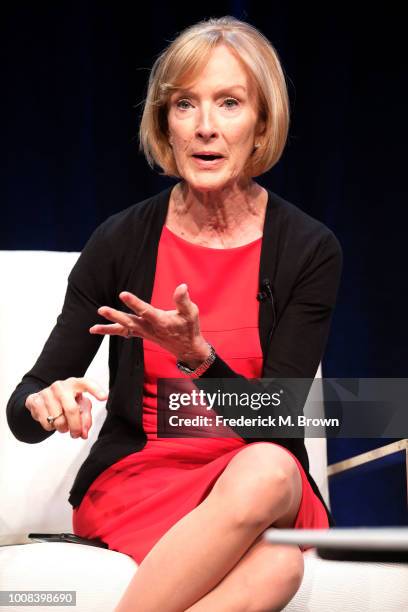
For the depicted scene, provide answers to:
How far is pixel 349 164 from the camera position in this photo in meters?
2.51

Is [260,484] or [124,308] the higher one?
[124,308]

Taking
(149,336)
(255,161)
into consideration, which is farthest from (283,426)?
(255,161)

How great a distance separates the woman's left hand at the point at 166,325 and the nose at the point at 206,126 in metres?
0.41

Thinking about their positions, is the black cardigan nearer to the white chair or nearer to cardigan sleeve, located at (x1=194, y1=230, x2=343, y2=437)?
cardigan sleeve, located at (x1=194, y1=230, x2=343, y2=437)

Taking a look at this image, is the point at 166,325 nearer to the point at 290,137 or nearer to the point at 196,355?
the point at 196,355

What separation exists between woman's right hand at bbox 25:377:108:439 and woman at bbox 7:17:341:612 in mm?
24

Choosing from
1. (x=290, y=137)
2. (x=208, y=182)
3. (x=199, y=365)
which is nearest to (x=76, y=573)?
(x=199, y=365)

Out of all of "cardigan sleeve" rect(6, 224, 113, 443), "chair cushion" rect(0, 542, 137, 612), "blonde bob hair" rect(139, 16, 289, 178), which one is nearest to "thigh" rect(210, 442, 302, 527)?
"chair cushion" rect(0, 542, 137, 612)

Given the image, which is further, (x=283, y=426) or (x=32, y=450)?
(x=32, y=450)

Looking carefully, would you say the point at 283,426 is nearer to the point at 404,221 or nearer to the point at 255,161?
the point at 255,161

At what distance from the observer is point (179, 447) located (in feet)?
4.98

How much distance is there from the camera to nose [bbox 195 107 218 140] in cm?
157

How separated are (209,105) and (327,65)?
36.8 inches

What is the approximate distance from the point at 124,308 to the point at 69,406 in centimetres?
38
